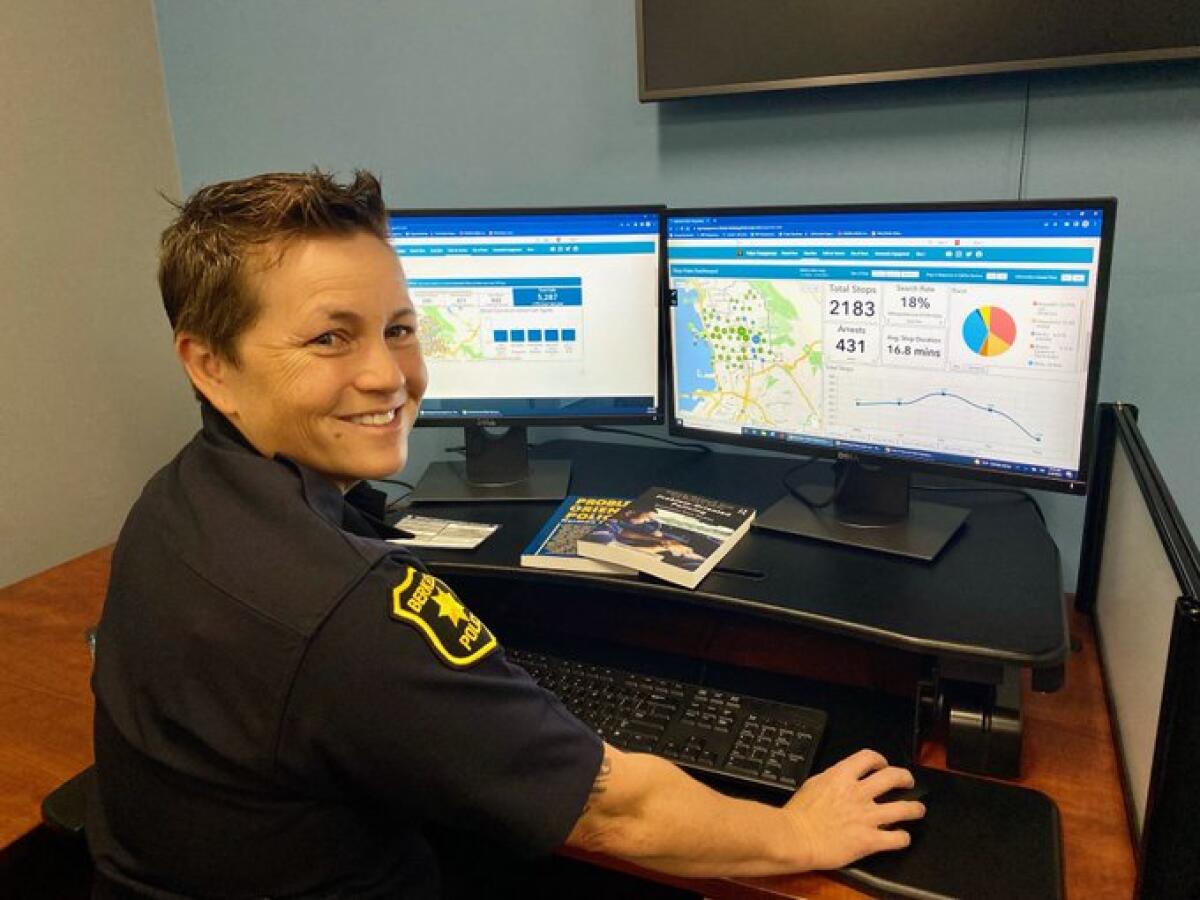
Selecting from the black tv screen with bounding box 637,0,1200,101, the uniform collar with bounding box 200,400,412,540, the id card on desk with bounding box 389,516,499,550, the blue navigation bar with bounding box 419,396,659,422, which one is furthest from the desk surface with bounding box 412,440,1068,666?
the black tv screen with bounding box 637,0,1200,101

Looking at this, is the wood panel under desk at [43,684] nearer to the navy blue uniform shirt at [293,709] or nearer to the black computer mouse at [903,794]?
the navy blue uniform shirt at [293,709]

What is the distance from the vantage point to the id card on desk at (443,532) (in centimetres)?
125

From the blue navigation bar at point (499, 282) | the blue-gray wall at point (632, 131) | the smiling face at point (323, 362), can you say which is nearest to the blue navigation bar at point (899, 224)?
the blue navigation bar at point (499, 282)

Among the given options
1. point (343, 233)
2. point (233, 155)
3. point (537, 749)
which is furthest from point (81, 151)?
point (537, 749)

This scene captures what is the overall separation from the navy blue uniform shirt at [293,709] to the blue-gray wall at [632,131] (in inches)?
37.1

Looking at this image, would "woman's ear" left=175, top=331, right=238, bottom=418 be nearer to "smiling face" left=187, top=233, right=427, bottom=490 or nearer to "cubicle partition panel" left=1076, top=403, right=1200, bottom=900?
"smiling face" left=187, top=233, right=427, bottom=490

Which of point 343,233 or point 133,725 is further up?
point 343,233

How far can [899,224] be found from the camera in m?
1.10

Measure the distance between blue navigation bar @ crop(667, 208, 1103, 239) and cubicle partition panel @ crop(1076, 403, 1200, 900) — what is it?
0.92 feet

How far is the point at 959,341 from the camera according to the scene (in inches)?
43.2

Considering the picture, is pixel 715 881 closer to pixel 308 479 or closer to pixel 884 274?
pixel 308 479

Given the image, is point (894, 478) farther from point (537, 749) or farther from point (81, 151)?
point (81, 151)

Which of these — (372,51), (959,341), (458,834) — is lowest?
(458,834)

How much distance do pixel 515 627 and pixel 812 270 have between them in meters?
0.64
